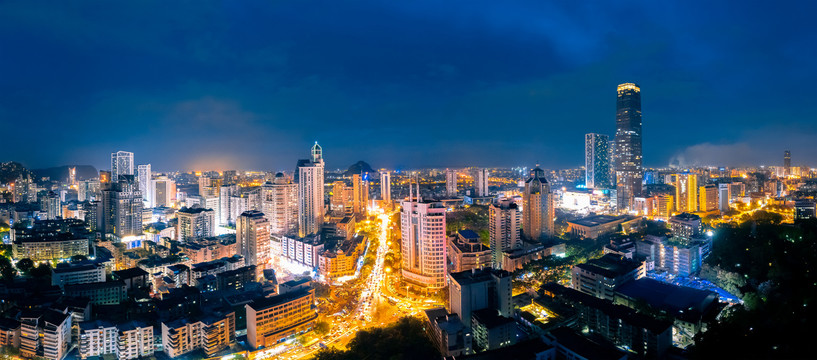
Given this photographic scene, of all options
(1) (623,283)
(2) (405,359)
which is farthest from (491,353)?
(1) (623,283)

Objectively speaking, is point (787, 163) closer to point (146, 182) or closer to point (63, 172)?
point (146, 182)

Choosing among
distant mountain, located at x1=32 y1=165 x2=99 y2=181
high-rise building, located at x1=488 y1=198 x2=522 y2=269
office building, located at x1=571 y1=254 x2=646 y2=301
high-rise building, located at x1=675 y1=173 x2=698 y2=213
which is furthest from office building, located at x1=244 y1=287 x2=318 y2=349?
distant mountain, located at x1=32 y1=165 x2=99 y2=181

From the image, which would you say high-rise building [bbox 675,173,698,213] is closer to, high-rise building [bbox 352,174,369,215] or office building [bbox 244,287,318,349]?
high-rise building [bbox 352,174,369,215]

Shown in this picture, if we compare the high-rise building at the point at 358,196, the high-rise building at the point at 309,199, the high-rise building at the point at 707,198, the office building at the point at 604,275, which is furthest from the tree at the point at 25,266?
the high-rise building at the point at 707,198

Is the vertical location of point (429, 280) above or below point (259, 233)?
below

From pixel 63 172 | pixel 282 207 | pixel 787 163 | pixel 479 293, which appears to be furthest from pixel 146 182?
pixel 787 163

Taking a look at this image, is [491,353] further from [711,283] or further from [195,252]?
[195,252]
